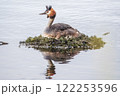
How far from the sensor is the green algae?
64.4 ft

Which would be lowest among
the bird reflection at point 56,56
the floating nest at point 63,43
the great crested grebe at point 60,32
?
the bird reflection at point 56,56

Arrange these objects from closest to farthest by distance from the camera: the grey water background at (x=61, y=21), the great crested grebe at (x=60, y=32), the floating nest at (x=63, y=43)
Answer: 1. the grey water background at (x=61, y=21)
2. the floating nest at (x=63, y=43)
3. the great crested grebe at (x=60, y=32)

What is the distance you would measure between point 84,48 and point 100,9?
9034mm

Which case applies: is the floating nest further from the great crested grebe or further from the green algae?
the great crested grebe

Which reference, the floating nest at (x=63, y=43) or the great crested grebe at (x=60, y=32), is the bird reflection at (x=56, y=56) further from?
the great crested grebe at (x=60, y=32)

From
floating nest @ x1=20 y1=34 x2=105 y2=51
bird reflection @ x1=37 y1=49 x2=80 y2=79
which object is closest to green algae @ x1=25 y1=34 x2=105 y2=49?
floating nest @ x1=20 y1=34 x2=105 y2=51

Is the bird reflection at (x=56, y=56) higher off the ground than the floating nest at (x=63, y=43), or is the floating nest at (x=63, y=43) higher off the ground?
the floating nest at (x=63, y=43)

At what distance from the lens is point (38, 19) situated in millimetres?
25078

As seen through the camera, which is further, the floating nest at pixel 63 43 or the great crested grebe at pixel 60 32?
the great crested grebe at pixel 60 32

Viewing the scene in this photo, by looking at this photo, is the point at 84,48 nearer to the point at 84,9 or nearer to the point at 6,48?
the point at 6,48

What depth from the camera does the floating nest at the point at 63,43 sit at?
19.6 m

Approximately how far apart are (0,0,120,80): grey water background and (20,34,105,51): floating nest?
41 cm

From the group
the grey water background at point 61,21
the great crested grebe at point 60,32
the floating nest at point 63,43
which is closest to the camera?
the grey water background at point 61,21

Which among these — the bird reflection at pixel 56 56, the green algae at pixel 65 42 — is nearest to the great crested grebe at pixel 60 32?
the green algae at pixel 65 42
